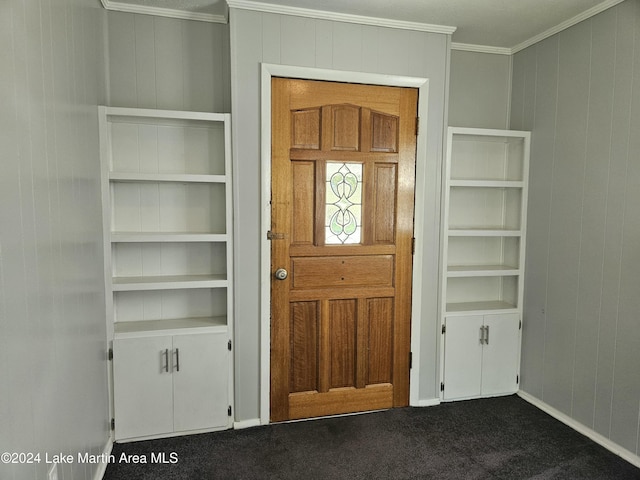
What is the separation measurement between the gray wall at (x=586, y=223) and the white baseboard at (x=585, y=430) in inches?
1.3

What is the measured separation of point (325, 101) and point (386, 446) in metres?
2.16

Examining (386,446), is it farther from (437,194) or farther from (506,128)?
(506,128)

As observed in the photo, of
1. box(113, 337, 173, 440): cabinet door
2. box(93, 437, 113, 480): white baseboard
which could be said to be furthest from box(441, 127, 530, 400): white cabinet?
box(93, 437, 113, 480): white baseboard

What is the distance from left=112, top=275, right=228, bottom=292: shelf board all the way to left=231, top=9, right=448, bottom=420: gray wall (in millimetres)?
164

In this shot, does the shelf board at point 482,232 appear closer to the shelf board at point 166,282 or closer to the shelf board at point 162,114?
the shelf board at point 166,282

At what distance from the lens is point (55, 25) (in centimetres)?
171

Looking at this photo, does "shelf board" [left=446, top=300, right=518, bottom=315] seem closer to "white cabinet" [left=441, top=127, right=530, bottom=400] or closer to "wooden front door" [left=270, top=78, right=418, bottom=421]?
Result: "white cabinet" [left=441, top=127, right=530, bottom=400]

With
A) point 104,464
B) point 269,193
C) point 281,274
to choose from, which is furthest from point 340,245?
point 104,464

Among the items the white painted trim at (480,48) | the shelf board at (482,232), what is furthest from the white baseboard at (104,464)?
the white painted trim at (480,48)

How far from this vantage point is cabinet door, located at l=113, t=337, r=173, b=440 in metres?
2.58

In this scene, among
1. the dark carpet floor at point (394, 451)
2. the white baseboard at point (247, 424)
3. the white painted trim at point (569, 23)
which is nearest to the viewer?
the dark carpet floor at point (394, 451)

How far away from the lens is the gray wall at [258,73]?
2625 millimetres

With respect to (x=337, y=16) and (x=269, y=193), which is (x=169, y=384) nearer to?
(x=269, y=193)

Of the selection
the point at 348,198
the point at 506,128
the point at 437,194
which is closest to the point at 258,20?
the point at 348,198
